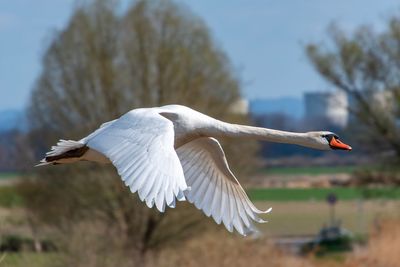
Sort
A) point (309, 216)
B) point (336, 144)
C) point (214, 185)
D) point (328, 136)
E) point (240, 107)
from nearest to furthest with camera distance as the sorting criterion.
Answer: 1. point (336, 144)
2. point (328, 136)
3. point (214, 185)
4. point (240, 107)
5. point (309, 216)

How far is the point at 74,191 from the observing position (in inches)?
1026

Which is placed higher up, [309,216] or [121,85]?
[121,85]

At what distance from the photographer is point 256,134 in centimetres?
999

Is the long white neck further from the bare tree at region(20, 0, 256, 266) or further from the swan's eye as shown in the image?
the bare tree at region(20, 0, 256, 266)

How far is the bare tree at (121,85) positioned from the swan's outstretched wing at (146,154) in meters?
16.7

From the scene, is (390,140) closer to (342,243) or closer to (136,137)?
(342,243)

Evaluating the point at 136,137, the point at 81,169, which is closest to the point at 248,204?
the point at 136,137

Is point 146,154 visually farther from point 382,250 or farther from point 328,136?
point 382,250

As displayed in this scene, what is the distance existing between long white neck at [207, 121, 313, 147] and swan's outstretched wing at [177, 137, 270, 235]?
0.52 metres

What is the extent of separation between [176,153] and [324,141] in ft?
3.83

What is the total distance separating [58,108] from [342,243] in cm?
1362

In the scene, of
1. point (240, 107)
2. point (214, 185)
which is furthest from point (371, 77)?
point (214, 185)

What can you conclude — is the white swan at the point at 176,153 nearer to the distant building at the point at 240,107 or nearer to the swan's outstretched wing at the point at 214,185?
the swan's outstretched wing at the point at 214,185

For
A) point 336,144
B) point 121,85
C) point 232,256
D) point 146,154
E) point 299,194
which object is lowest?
point 299,194
